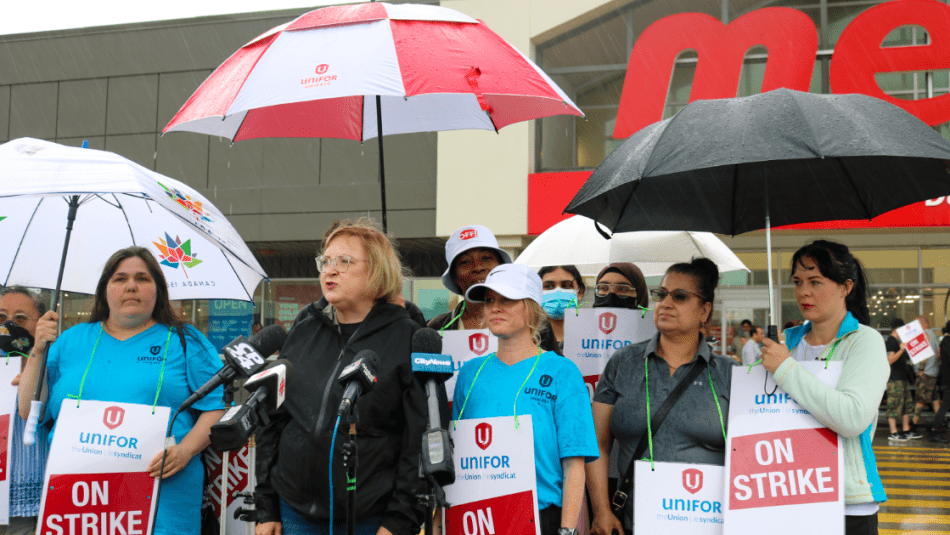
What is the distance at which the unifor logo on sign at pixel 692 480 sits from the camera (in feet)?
10.7

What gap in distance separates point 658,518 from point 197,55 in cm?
1684

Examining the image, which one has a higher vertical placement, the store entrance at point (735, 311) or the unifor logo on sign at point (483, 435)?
the store entrance at point (735, 311)

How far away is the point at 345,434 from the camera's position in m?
2.83

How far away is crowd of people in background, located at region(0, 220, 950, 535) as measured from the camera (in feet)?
9.95

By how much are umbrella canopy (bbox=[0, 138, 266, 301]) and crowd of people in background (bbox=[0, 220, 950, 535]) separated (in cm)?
49

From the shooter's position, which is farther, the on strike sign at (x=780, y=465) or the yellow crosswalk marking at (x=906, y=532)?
the yellow crosswalk marking at (x=906, y=532)

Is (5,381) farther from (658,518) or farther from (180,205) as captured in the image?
(658,518)

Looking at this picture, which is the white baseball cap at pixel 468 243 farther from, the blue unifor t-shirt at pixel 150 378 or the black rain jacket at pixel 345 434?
the blue unifor t-shirt at pixel 150 378

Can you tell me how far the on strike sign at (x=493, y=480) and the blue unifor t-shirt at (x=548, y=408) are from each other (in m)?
0.07

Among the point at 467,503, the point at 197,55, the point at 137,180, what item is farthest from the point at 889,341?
the point at 197,55

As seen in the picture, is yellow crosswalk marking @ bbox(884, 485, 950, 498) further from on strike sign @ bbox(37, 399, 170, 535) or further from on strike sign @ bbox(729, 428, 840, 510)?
on strike sign @ bbox(37, 399, 170, 535)

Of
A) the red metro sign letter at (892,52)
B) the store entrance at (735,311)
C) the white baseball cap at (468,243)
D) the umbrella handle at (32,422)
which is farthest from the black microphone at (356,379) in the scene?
the store entrance at (735,311)

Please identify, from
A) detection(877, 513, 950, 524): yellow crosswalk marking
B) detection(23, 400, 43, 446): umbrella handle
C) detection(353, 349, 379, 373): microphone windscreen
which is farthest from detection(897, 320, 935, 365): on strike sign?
detection(23, 400, 43, 446): umbrella handle

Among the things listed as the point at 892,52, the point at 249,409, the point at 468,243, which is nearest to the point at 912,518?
the point at 468,243
